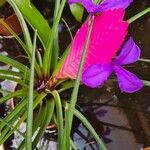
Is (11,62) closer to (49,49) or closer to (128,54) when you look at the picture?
(49,49)

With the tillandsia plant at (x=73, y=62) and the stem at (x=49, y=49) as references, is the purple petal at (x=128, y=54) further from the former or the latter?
the stem at (x=49, y=49)

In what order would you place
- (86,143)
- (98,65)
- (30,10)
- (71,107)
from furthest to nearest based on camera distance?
(86,143), (30,10), (98,65), (71,107)

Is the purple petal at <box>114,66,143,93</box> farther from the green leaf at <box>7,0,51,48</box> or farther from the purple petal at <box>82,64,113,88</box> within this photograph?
the green leaf at <box>7,0,51,48</box>

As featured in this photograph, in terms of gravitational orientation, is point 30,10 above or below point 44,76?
above

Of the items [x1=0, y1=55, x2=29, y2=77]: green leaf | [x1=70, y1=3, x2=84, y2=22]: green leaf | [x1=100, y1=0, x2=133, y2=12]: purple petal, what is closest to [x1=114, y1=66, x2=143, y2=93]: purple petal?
[x1=100, y1=0, x2=133, y2=12]: purple petal

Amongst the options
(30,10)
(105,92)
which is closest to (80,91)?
(105,92)

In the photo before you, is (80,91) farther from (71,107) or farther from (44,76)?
(71,107)

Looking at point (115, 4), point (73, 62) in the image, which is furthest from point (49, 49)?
point (115, 4)
